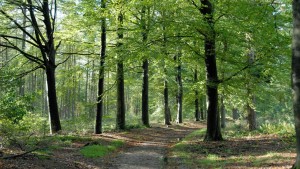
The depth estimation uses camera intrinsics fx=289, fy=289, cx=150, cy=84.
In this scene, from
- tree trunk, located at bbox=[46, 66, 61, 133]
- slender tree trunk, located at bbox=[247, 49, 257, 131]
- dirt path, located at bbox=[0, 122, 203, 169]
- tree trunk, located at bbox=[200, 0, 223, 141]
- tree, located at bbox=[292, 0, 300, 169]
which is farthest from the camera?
tree trunk, located at bbox=[46, 66, 61, 133]

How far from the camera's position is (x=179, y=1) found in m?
13.5

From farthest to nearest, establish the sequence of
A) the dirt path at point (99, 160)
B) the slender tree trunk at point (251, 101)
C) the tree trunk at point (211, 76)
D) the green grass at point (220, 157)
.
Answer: the slender tree trunk at point (251, 101) → the tree trunk at point (211, 76) → the green grass at point (220, 157) → the dirt path at point (99, 160)

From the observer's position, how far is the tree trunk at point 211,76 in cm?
1324

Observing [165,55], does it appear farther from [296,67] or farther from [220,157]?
[296,67]

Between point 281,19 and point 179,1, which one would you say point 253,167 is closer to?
point 281,19

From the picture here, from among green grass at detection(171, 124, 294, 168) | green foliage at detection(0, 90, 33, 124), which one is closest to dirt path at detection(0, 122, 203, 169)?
green grass at detection(171, 124, 294, 168)

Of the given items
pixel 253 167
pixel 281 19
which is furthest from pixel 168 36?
pixel 253 167

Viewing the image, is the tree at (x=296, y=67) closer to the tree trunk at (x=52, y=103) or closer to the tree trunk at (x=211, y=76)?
the tree trunk at (x=211, y=76)

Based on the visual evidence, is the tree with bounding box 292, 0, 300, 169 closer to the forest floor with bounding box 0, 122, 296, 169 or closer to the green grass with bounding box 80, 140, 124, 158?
the forest floor with bounding box 0, 122, 296, 169

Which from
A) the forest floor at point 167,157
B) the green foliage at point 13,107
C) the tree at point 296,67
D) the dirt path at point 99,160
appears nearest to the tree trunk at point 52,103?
the forest floor at point 167,157

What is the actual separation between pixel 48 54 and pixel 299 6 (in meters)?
13.8

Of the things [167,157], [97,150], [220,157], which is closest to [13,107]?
[97,150]

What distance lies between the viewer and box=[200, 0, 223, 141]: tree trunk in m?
13.2

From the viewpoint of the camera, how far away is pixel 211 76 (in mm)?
14250
